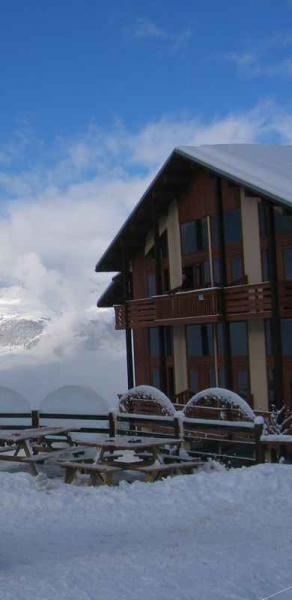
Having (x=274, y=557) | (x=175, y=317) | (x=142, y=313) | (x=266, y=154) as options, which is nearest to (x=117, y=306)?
(x=142, y=313)

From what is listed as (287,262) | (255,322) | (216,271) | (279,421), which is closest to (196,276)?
(216,271)

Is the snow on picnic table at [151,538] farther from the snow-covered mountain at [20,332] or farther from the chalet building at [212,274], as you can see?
the snow-covered mountain at [20,332]

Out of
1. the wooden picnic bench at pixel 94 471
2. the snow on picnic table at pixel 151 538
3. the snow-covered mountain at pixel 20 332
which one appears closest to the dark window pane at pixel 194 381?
the snow on picnic table at pixel 151 538

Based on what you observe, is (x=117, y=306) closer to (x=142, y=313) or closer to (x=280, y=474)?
(x=142, y=313)

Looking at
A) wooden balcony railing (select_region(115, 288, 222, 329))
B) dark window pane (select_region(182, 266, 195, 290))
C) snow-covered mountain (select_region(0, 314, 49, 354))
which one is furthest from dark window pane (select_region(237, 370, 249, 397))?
snow-covered mountain (select_region(0, 314, 49, 354))

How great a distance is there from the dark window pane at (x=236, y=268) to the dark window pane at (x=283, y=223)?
172 cm

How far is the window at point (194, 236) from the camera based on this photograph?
2062 cm

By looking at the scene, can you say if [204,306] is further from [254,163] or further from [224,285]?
[254,163]

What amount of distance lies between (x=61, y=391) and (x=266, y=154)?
34.2 ft

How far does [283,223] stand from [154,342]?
23.8 feet

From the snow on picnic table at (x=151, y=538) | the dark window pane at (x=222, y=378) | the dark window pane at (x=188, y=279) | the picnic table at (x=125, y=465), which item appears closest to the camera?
the snow on picnic table at (x=151, y=538)

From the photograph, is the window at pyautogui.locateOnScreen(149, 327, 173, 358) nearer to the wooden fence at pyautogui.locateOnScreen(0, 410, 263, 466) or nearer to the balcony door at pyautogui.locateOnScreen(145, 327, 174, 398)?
the balcony door at pyautogui.locateOnScreen(145, 327, 174, 398)

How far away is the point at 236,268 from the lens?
19.3 meters

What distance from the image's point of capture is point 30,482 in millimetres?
10852
